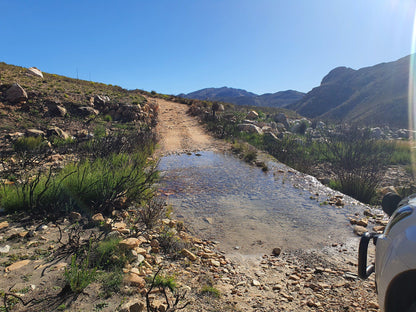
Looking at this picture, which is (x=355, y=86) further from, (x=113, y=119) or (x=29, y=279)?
(x=29, y=279)

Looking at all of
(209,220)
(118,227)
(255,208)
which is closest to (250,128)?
(255,208)

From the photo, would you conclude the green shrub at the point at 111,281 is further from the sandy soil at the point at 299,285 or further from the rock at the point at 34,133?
the rock at the point at 34,133

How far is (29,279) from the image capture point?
6.89 feet

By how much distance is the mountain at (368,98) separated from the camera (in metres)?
37.4

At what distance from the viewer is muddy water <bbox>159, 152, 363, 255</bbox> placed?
3938mm

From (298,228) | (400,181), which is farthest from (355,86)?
(298,228)

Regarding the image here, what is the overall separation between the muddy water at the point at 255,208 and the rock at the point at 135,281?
1561 millimetres

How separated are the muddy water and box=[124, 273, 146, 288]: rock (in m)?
1.56

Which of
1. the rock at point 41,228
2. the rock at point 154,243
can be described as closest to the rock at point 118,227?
the rock at point 154,243

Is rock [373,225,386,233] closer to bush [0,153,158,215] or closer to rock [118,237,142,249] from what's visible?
rock [118,237,142,249]

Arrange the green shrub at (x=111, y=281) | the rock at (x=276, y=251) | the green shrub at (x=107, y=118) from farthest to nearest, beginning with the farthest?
1. the green shrub at (x=107, y=118)
2. the rock at (x=276, y=251)
3. the green shrub at (x=111, y=281)

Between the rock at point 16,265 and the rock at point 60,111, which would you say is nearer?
the rock at point 16,265

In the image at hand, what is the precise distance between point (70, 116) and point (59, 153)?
17.1 ft

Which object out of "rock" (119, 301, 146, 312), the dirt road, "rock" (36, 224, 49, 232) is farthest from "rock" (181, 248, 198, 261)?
the dirt road
